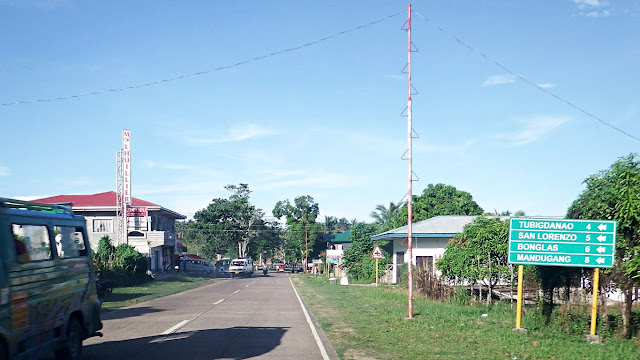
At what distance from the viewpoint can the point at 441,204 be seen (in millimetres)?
56719

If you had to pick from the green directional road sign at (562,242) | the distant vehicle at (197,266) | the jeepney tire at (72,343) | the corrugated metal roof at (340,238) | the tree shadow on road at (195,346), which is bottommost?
the distant vehicle at (197,266)

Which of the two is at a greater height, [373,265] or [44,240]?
[44,240]

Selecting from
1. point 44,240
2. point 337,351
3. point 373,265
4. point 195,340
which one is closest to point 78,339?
point 44,240

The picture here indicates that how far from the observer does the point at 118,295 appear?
1118 inches

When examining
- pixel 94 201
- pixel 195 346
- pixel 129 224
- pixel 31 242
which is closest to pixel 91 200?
pixel 94 201

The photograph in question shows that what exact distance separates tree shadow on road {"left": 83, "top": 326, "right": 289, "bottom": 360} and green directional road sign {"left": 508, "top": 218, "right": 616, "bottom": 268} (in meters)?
6.71

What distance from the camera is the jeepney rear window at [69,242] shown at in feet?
30.6

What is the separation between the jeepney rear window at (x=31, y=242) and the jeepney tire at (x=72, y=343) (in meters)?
1.71

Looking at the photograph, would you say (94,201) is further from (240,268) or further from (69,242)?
(69,242)

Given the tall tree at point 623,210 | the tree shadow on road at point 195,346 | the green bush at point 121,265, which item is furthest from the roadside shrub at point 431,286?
the green bush at point 121,265

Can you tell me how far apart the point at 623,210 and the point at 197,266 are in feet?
207

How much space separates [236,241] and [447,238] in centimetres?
6142

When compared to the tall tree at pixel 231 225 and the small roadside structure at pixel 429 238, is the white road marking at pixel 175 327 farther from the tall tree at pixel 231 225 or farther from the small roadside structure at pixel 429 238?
the tall tree at pixel 231 225

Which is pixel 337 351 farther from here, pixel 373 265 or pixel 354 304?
pixel 373 265
